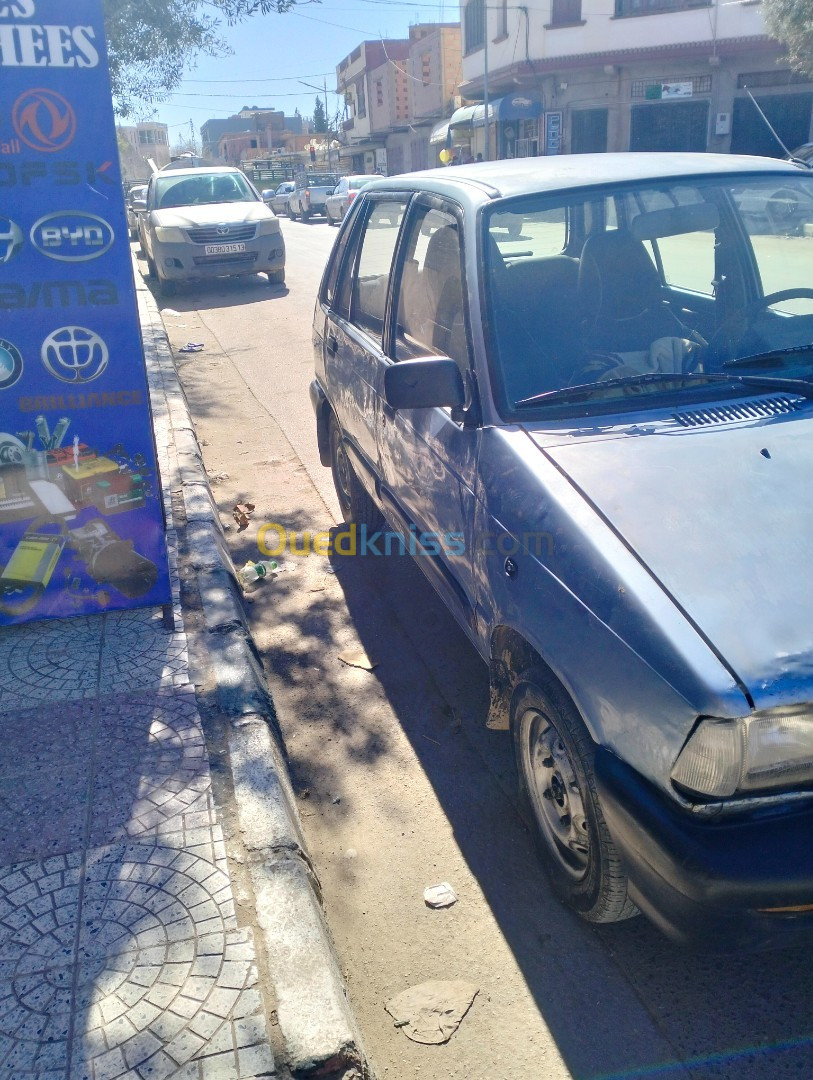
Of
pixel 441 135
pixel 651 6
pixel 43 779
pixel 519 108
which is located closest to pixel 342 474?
pixel 43 779

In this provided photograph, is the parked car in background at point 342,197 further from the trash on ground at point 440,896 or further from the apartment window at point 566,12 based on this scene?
the trash on ground at point 440,896

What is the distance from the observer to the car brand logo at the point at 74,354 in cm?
379

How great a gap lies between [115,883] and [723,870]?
1710 millimetres

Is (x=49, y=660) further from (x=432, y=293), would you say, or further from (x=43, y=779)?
(x=432, y=293)

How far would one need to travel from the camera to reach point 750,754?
1.96 m

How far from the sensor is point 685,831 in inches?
79.5

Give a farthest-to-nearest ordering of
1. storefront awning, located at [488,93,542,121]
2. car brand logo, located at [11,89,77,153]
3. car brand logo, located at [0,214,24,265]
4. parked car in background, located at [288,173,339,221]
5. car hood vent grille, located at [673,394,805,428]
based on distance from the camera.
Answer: parked car in background, located at [288,173,339,221] → storefront awning, located at [488,93,542,121] → car brand logo, located at [0,214,24,265] → car brand logo, located at [11,89,77,153] → car hood vent grille, located at [673,394,805,428]

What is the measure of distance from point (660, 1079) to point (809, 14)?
25188mm

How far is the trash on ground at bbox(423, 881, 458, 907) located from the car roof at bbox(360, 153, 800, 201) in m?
2.34

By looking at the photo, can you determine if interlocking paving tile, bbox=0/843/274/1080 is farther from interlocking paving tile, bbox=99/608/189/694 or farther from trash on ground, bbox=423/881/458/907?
interlocking paving tile, bbox=99/608/189/694

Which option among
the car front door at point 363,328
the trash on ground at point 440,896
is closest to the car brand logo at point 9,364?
the car front door at point 363,328

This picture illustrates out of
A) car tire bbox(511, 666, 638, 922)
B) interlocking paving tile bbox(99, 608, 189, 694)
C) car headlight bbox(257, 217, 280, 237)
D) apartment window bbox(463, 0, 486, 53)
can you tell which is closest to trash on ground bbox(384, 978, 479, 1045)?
car tire bbox(511, 666, 638, 922)

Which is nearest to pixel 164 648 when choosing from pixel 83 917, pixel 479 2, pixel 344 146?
pixel 83 917

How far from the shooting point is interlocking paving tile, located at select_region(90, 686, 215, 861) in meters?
2.91
